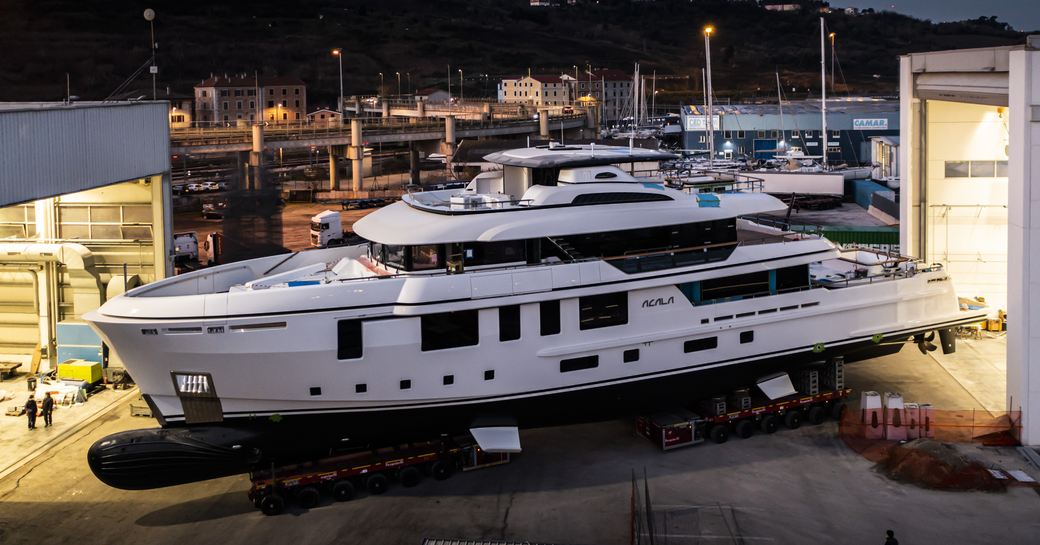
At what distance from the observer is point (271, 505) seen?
49.0 feet

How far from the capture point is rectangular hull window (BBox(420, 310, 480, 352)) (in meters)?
15.9

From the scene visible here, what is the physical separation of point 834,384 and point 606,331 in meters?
5.30

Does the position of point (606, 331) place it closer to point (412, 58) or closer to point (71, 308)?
point (71, 308)

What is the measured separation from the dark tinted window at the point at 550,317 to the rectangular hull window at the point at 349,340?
3140 mm

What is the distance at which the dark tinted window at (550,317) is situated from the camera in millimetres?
16703

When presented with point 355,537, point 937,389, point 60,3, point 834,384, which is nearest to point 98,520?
point 355,537

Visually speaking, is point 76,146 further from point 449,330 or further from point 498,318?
point 498,318

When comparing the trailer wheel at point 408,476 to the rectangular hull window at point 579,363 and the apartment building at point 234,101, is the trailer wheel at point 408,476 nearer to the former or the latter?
the rectangular hull window at point 579,363

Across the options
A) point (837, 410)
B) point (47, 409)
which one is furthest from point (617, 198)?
point (47, 409)

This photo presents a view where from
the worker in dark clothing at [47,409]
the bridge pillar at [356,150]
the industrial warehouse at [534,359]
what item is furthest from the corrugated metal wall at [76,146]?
the bridge pillar at [356,150]

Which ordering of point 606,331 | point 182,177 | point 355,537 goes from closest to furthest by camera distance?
1. point 355,537
2. point 606,331
3. point 182,177

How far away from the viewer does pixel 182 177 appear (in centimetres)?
7781

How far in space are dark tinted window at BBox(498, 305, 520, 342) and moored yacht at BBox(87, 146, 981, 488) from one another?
0.11ft

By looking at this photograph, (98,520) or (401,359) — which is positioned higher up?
(401,359)
